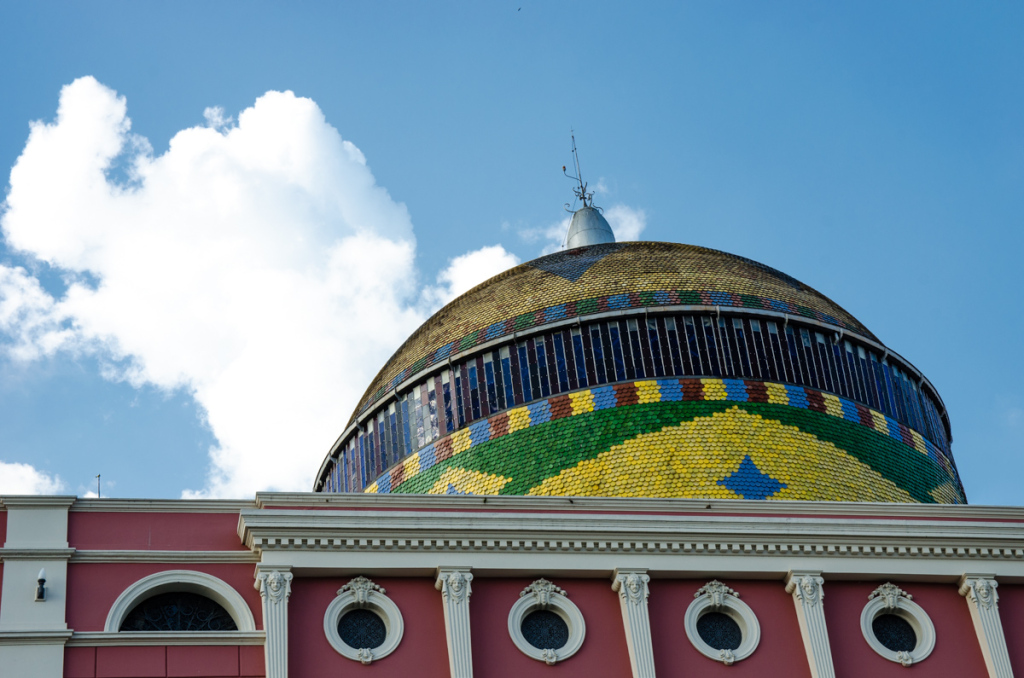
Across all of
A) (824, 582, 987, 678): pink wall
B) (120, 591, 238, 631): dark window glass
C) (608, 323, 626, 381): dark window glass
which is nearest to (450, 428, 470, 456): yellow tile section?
(608, 323, 626, 381): dark window glass

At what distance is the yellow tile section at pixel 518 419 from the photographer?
27.0 meters

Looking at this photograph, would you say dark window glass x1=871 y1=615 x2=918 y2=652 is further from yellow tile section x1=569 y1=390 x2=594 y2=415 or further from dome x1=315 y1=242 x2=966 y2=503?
yellow tile section x1=569 y1=390 x2=594 y2=415

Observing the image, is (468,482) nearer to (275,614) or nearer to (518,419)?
(518,419)

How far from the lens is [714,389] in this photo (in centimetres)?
2717

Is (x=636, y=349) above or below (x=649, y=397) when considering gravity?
above

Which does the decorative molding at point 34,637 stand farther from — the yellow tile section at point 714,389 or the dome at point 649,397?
the yellow tile section at point 714,389

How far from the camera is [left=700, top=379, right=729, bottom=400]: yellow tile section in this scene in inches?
1065

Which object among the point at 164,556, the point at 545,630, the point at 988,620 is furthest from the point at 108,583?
the point at 988,620

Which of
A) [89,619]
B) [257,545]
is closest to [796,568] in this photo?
[257,545]

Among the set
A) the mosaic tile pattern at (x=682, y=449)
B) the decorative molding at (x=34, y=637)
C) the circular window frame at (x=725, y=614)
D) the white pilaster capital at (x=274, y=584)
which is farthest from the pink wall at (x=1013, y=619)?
the decorative molding at (x=34, y=637)

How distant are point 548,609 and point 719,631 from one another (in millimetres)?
2333

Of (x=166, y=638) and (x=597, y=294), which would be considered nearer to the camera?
(x=166, y=638)

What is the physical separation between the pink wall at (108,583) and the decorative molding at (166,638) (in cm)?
18

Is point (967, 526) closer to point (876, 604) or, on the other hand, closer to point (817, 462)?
point (876, 604)
